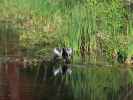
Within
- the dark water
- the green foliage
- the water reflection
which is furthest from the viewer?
the green foliage

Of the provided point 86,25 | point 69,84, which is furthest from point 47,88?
point 86,25

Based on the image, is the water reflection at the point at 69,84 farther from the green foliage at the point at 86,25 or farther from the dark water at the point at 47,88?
the green foliage at the point at 86,25

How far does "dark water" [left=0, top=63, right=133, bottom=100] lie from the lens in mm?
12625

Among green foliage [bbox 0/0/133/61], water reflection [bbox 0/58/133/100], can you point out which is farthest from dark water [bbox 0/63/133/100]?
green foliage [bbox 0/0/133/61]

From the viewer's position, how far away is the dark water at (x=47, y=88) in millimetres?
12625

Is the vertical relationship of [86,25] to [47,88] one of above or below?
above

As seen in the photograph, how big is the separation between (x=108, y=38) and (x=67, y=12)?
1408mm

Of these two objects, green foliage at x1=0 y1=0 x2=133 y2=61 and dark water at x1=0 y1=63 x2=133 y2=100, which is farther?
green foliage at x1=0 y1=0 x2=133 y2=61

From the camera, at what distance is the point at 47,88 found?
1328 cm

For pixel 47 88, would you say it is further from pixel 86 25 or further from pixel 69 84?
pixel 86 25

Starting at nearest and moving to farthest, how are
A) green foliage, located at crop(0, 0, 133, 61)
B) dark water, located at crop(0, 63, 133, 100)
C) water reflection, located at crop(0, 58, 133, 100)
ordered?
1. dark water, located at crop(0, 63, 133, 100)
2. water reflection, located at crop(0, 58, 133, 100)
3. green foliage, located at crop(0, 0, 133, 61)

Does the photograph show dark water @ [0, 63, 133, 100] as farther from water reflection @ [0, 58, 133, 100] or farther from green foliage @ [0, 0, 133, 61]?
green foliage @ [0, 0, 133, 61]

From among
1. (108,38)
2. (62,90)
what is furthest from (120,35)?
(62,90)

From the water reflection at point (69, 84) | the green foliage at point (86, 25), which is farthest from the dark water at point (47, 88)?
the green foliage at point (86, 25)
